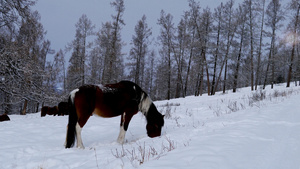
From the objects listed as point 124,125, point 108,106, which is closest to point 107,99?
point 108,106

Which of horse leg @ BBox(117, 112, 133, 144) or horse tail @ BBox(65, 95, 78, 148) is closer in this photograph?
horse tail @ BBox(65, 95, 78, 148)

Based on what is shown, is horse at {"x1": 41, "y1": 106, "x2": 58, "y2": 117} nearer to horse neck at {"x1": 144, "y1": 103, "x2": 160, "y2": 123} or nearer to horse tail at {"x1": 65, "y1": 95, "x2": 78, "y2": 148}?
horse tail at {"x1": 65, "y1": 95, "x2": 78, "y2": 148}

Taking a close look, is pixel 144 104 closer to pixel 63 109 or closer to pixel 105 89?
pixel 105 89

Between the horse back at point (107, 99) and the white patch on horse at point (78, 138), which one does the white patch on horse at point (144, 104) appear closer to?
the horse back at point (107, 99)

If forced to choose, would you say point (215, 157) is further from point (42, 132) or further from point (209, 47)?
point (209, 47)

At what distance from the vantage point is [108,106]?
14.1 ft

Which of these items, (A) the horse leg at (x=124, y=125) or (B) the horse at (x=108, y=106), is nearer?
(B) the horse at (x=108, y=106)

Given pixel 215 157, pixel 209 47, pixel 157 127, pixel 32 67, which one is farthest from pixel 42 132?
pixel 209 47

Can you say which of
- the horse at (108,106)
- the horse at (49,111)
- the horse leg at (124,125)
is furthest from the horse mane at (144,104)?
the horse at (49,111)

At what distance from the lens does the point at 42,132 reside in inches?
211

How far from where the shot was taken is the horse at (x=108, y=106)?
4.06 meters

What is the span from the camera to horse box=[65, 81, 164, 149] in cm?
406

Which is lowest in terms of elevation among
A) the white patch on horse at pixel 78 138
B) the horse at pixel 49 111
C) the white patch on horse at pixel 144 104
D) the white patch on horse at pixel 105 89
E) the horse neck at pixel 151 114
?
the horse at pixel 49 111

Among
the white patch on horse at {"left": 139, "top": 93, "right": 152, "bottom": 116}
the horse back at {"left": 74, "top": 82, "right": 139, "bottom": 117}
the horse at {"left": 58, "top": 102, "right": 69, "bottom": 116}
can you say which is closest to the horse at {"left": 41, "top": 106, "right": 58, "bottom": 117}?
the horse at {"left": 58, "top": 102, "right": 69, "bottom": 116}
